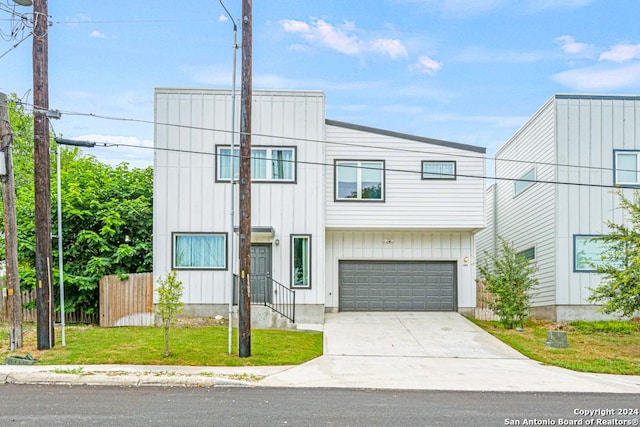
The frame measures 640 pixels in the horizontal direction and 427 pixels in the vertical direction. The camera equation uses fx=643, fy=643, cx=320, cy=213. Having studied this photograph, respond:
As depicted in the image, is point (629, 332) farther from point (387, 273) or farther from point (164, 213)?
point (164, 213)

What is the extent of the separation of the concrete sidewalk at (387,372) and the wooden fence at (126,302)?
556cm

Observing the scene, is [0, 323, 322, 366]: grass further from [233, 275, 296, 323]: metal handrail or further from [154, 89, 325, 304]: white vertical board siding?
[154, 89, 325, 304]: white vertical board siding

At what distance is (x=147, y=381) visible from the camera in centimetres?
1123

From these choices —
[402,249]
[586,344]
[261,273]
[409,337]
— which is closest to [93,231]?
[261,273]

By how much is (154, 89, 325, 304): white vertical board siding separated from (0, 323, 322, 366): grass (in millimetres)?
1987

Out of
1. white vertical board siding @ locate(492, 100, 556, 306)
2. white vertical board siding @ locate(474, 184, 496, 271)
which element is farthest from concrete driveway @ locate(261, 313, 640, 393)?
white vertical board siding @ locate(474, 184, 496, 271)

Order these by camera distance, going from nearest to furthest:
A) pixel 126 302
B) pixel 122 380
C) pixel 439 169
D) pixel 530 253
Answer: pixel 122 380, pixel 126 302, pixel 439 169, pixel 530 253

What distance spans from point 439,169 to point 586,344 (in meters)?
6.71

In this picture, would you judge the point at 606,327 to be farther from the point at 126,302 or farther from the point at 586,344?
the point at 126,302

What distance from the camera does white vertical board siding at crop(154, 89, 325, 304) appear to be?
18.4 metres

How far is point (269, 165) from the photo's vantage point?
18.7m

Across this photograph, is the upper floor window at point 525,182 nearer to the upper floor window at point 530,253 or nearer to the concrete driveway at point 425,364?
the upper floor window at point 530,253

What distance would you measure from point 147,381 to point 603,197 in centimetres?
1451

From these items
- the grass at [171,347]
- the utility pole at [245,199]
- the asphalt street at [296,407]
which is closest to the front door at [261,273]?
the grass at [171,347]
